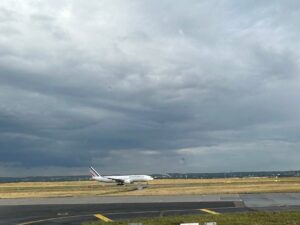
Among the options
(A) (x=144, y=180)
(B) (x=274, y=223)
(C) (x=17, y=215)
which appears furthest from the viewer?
(A) (x=144, y=180)

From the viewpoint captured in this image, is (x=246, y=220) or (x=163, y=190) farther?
(x=163, y=190)

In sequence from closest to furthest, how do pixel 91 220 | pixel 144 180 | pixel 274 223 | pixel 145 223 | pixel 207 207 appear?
1. pixel 274 223
2. pixel 145 223
3. pixel 91 220
4. pixel 207 207
5. pixel 144 180

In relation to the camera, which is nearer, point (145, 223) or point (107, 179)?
point (145, 223)

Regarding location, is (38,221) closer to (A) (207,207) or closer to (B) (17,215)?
(B) (17,215)

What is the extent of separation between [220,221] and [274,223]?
3.12 meters

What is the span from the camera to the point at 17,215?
33.4m

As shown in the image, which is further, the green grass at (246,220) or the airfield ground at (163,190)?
the airfield ground at (163,190)

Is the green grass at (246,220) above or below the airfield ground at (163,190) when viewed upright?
below

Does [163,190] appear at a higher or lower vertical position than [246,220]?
higher

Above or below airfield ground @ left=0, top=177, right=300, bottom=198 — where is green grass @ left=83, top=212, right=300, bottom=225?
below

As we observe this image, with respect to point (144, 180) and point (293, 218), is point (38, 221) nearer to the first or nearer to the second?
point (293, 218)

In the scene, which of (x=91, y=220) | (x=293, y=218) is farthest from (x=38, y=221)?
(x=293, y=218)

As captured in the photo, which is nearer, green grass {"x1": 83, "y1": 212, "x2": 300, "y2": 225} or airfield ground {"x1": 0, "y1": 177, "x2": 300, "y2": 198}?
green grass {"x1": 83, "y1": 212, "x2": 300, "y2": 225}

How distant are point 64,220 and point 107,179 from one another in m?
93.0
